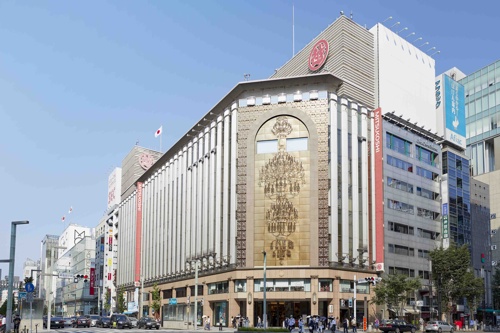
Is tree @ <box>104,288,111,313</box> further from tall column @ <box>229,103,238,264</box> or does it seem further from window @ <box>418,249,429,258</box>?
window @ <box>418,249,429,258</box>

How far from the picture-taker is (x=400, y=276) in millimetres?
76625

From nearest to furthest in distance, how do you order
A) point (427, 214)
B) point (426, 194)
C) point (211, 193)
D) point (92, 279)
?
point (211, 193), point (427, 214), point (426, 194), point (92, 279)

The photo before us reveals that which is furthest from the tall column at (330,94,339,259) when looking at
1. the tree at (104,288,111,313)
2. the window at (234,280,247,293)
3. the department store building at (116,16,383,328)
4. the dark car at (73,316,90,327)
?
the tree at (104,288,111,313)

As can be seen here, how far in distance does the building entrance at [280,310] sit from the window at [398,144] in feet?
87.0

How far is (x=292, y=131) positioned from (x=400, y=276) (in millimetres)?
23468

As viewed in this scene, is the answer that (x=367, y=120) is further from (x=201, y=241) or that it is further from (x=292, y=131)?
(x=201, y=241)

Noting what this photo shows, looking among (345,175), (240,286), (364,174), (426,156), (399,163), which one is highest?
(426,156)

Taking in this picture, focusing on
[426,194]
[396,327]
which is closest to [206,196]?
[426,194]

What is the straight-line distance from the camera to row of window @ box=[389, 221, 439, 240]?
3360 inches

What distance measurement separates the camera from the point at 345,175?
263 feet

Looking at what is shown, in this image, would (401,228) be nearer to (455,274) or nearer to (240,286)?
(455,274)

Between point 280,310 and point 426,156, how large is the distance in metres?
35.7

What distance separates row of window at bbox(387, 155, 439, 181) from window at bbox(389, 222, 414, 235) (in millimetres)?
8500

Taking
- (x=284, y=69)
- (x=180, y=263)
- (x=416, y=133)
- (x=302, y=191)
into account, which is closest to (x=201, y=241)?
(x=180, y=263)
